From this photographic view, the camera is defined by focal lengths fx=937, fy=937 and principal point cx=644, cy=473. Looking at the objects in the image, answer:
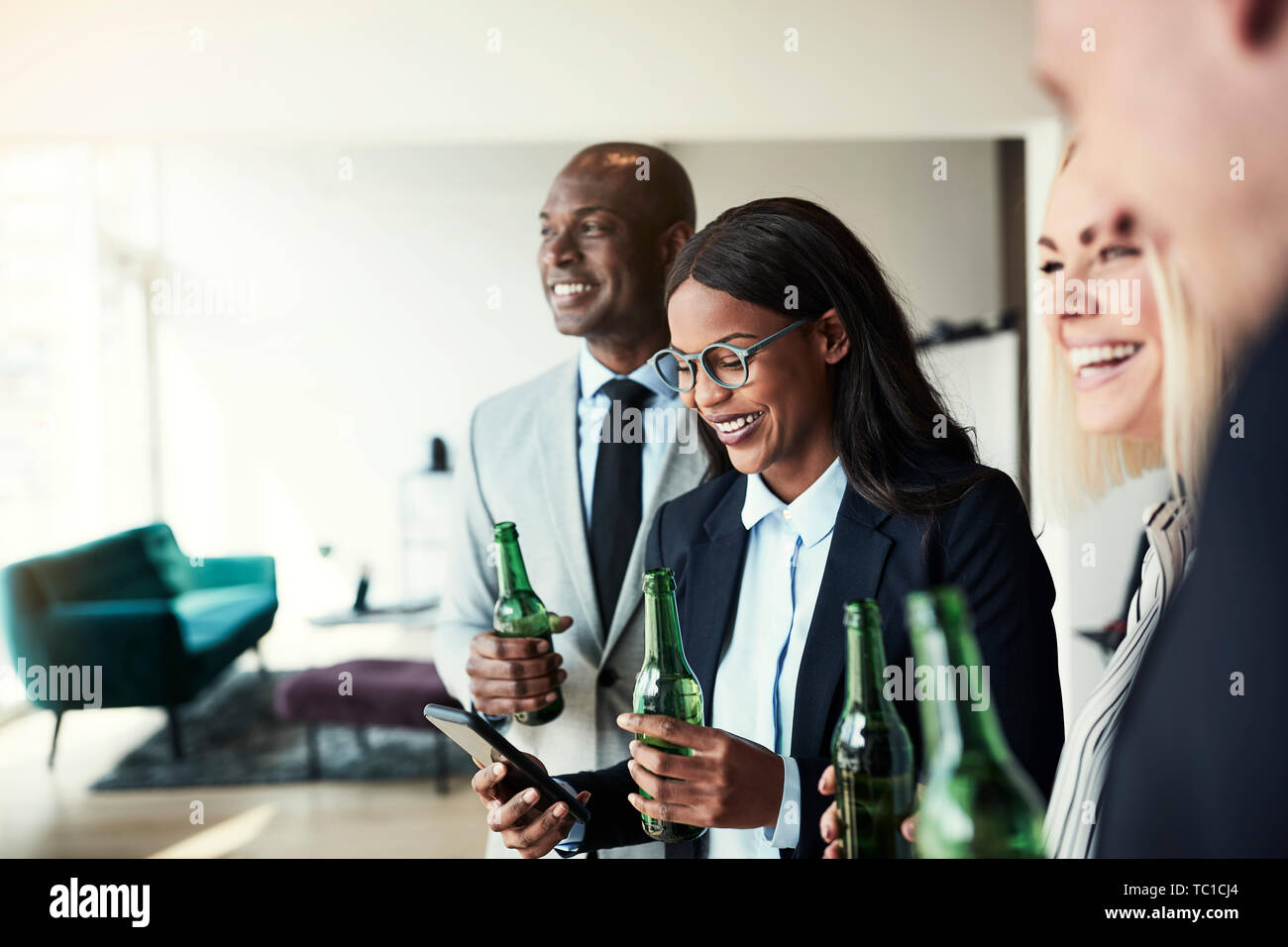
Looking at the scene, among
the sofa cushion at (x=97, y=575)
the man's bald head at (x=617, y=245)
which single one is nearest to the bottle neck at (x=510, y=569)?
the man's bald head at (x=617, y=245)

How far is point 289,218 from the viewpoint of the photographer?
226 centimetres

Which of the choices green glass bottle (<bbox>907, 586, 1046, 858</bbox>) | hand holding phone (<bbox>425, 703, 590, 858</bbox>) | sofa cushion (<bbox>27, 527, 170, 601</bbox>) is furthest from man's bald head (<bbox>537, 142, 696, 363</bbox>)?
sofa cushion (<bbox>27, 527, 170, 601</bbox>)

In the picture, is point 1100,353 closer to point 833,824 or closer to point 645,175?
point 833,824

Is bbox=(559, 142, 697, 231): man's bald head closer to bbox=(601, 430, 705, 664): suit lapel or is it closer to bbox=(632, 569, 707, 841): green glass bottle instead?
Result: bbox=(601, 430, 705, 664): suit lapel

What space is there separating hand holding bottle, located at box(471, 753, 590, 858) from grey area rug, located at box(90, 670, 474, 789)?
3.99 ft

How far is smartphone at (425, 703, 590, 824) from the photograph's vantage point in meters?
1.11

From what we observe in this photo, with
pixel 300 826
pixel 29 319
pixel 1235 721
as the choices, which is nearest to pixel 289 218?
pixel 29 319

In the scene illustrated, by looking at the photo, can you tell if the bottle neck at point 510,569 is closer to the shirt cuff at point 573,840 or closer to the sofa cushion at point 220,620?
the shirt cuff at point 573,840

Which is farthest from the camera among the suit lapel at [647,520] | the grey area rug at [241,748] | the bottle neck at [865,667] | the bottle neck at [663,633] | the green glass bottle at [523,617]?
the grey area rug at [241,748]

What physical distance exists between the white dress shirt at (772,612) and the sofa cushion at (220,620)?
4.26ft

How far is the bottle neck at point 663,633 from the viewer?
43.0 inches

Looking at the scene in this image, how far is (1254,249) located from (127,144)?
2173mm

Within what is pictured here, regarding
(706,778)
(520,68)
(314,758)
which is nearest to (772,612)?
(706,778)
